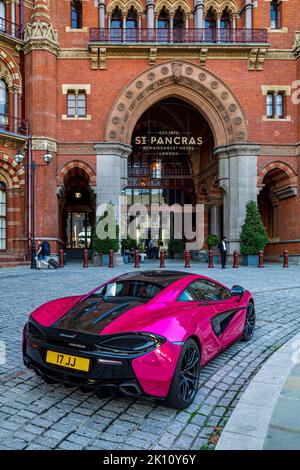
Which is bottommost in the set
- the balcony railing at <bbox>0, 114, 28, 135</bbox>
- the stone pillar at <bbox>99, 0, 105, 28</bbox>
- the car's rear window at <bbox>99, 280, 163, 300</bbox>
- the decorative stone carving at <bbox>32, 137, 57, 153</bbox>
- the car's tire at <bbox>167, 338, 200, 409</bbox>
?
the car's tire at <bbox>167, 338, 200, 409</bbox>

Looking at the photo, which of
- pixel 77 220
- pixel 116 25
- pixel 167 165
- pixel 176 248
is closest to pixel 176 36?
pixel 116 25

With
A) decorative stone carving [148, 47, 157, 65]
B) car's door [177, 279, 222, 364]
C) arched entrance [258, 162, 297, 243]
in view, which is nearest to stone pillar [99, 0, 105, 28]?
decorative stone carving [148, 47, 157, 65]

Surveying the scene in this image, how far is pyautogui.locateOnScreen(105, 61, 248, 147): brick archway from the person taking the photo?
20.5 meters

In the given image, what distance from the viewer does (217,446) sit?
8.08ft

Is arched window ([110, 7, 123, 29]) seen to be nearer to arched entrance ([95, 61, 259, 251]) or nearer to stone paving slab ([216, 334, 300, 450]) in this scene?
arched entrance ([95, 61, 259, 251])

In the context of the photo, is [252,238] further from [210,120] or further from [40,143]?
[40,143]

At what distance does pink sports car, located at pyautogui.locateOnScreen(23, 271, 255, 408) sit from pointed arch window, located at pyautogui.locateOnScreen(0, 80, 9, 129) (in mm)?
18742

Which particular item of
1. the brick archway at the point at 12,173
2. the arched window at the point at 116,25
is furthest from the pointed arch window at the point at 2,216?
the arched window at the point at 116,25

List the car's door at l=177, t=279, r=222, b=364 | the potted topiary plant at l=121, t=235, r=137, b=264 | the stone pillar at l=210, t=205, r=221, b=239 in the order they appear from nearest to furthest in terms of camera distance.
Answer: the car's door at l=177, t=279, r=222, b=364, the potted topiary plant at l=121, t=235, r=137, b=264, the stone pillar at l=210, t=205, r=221, b=239

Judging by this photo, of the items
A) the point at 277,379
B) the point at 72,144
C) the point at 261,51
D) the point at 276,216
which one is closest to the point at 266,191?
the point at 276,216

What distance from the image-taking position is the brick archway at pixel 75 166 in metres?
20.4

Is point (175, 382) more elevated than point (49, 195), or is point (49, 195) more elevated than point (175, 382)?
point (49, 195)
